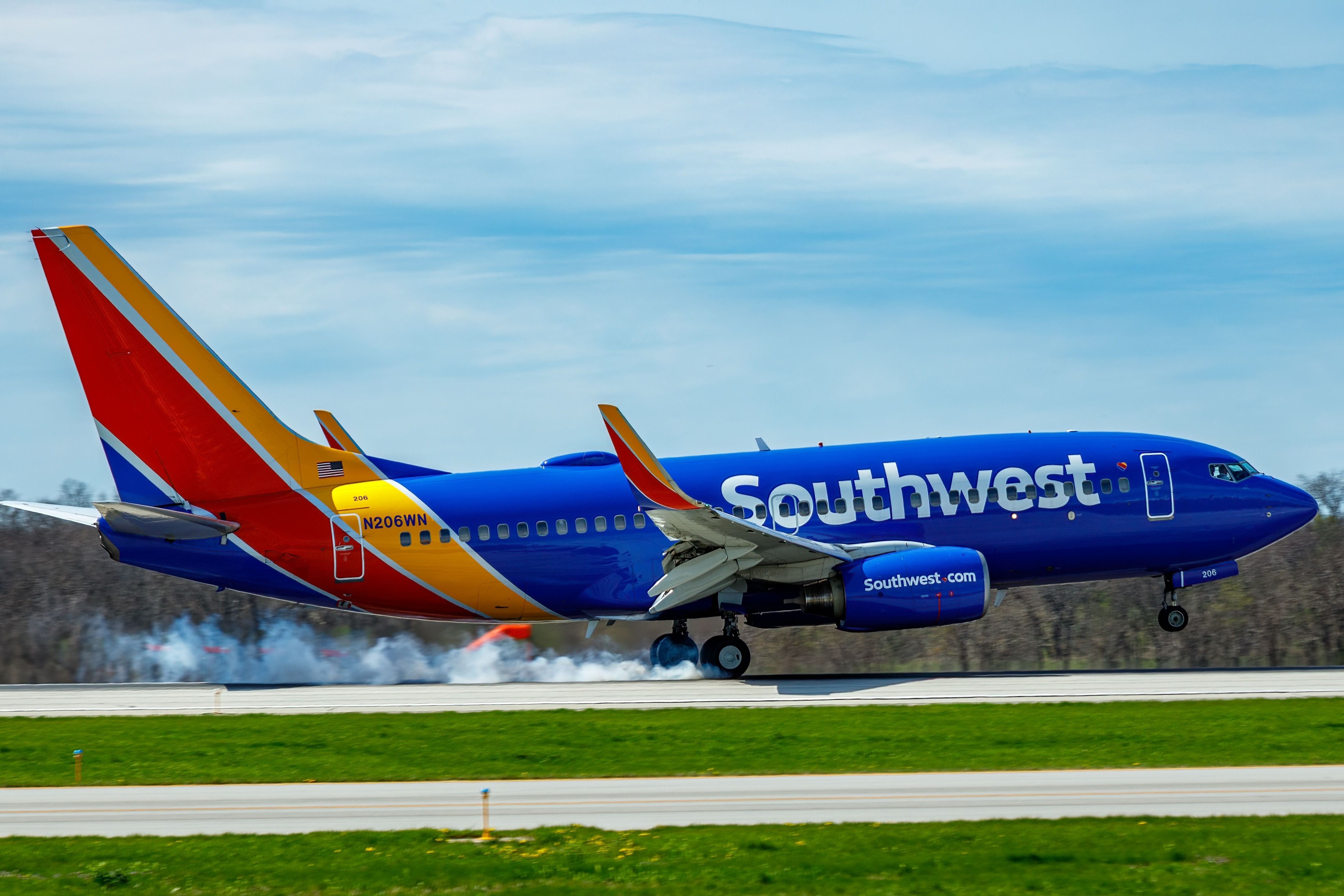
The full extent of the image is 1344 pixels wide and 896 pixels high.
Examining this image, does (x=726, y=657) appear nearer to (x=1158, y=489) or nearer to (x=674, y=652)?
(x=674, y=652)

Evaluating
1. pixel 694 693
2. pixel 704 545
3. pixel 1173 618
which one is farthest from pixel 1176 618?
pixel 694 693

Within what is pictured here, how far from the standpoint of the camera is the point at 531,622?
3122 cm

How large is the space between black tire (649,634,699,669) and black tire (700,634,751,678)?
1354 millimetres

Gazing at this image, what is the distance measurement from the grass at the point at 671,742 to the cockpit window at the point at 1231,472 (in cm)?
917

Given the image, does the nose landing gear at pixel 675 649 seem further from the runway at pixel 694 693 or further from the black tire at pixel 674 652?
the runway at pixel 694 693

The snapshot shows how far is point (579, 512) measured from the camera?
30344mm

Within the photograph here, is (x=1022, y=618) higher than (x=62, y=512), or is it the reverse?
(x=62, y=512)

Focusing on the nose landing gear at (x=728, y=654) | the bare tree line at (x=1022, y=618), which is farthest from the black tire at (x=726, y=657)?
the bare tree line at (x=1022, y=618)

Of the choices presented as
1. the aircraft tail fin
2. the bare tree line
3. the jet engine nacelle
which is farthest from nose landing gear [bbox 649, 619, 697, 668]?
the bare tree line

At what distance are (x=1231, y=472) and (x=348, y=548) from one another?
68.4 feet

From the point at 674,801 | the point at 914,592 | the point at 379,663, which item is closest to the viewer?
the point at 674,801

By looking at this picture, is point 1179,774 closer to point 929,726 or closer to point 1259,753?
point 1259,753

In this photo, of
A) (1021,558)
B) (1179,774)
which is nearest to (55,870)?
(1179,774)

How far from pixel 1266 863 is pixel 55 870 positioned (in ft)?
38.6
